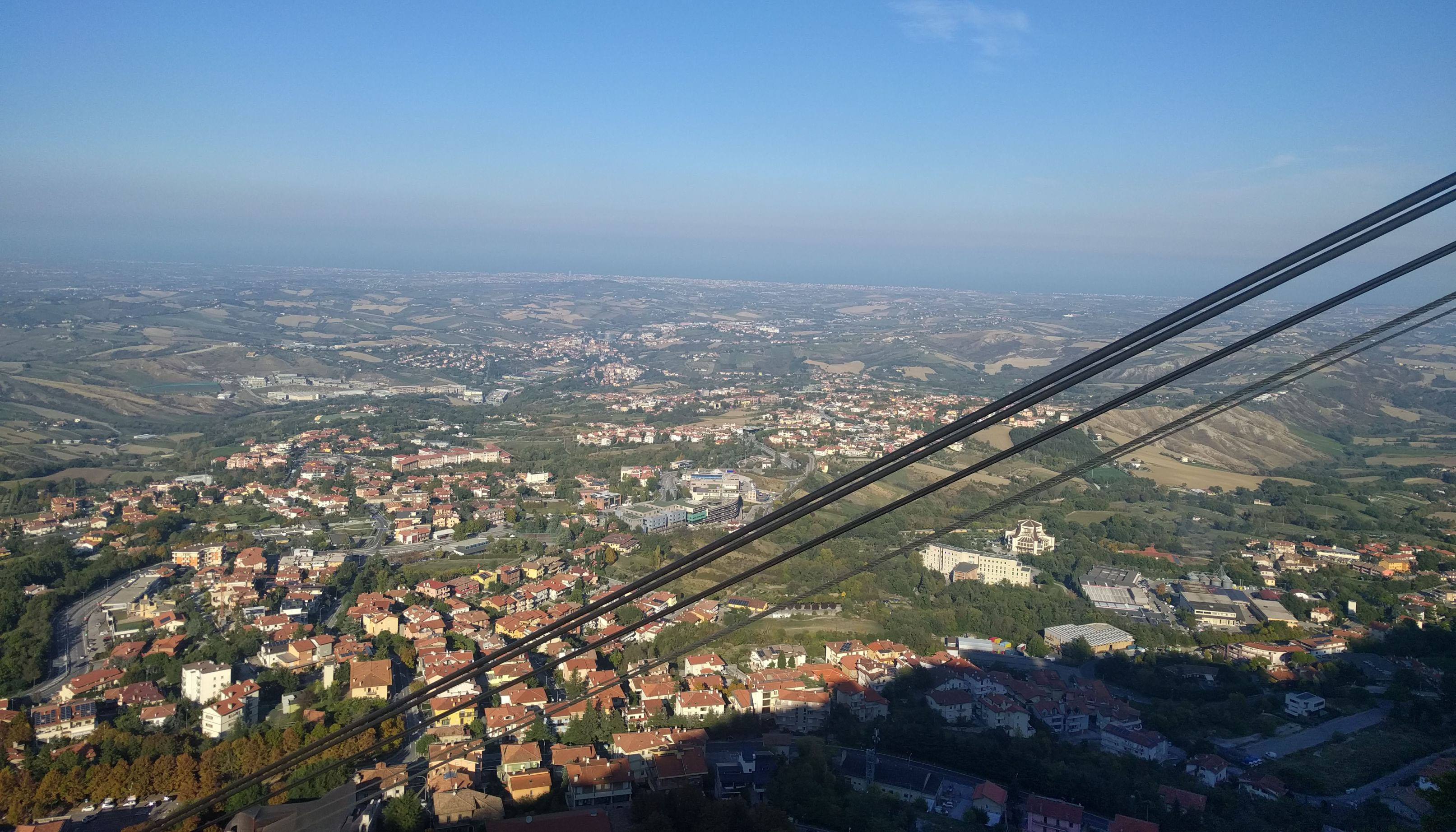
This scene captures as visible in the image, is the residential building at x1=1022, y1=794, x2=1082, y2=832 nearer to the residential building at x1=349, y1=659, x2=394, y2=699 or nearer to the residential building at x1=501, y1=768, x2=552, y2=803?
the residential building at x1=501, y1=768, x2=552, y2=803

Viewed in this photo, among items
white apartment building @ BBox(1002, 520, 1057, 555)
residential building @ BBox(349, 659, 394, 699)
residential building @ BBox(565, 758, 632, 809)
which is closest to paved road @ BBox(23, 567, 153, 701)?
residential building @ BBox(349, 659, 394, 699)

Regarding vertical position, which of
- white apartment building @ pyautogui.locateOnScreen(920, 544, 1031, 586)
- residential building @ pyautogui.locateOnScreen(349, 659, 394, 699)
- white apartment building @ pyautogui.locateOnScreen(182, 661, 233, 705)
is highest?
white apartment building @ pyautogui.locateOnScreen(920, 544, 1031, 586)

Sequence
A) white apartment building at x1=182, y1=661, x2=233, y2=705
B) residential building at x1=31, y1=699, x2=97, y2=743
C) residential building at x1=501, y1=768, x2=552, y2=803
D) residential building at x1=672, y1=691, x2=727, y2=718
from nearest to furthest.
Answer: residential building at x1=501, y1=768, x2=552, y2=803, residential building at x1=31, y1=699, x2=97, y2=743, residential building at x1=672, y1=691, x2=727, y2=718, white apartment building at x1=182, y1=661, x2=233, y2=705

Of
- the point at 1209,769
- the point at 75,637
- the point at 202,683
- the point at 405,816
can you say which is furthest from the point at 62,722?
the point at 1209,769

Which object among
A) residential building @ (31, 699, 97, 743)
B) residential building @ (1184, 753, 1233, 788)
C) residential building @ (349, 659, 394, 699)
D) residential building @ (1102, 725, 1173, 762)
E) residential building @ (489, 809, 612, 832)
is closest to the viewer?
residential building @ (489, 809, 612, 832)

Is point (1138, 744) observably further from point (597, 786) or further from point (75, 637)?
point (75, 637)

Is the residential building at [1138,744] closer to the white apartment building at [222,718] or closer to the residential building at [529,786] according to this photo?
the residential building at [529,786]

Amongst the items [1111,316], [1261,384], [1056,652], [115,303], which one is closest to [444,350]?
[115,303]

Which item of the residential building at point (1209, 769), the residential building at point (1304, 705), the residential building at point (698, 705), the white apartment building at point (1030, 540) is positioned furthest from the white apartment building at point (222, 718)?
the white apartment building at point (1030, 540)
